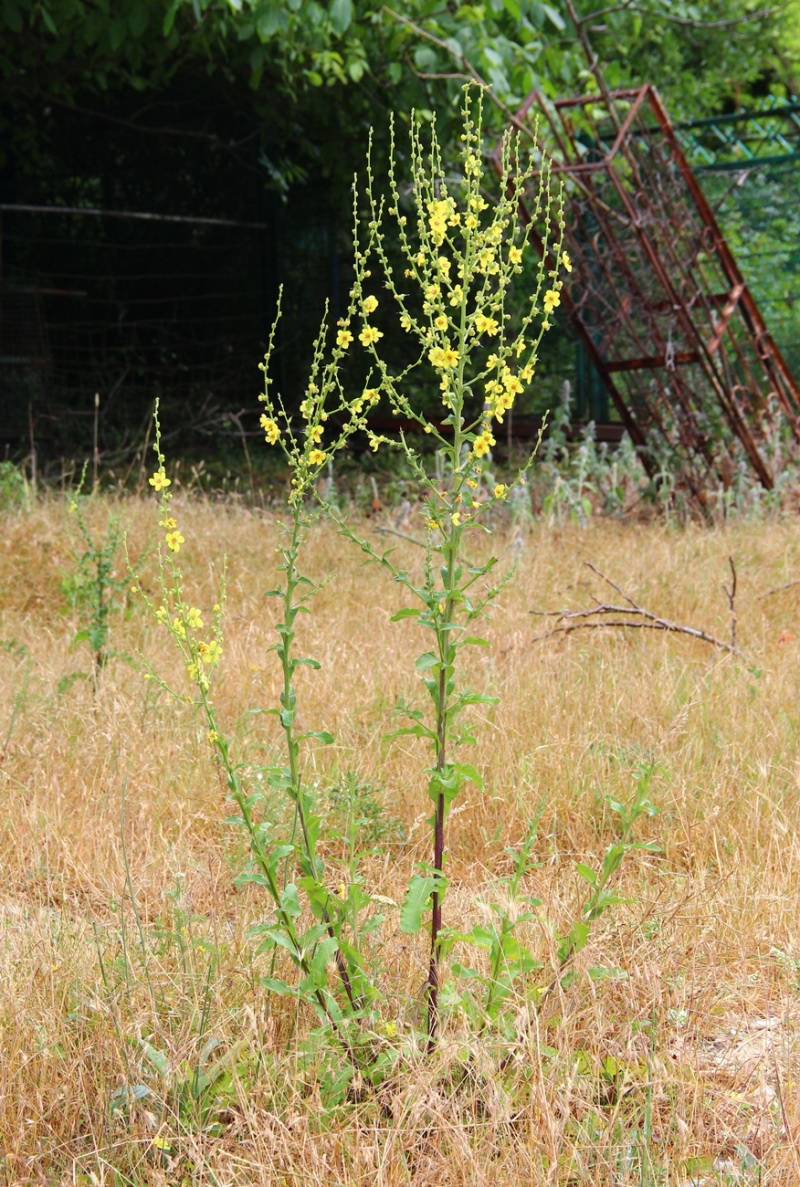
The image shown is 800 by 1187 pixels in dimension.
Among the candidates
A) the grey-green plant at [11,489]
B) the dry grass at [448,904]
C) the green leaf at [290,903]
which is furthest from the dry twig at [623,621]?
the grey-green plant at [11,489]

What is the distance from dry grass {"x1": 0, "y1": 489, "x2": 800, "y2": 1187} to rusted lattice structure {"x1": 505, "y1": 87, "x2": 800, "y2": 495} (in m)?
1.84

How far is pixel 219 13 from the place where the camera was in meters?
7.10

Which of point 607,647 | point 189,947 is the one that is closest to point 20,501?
point 607,647

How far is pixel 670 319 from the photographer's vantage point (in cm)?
672

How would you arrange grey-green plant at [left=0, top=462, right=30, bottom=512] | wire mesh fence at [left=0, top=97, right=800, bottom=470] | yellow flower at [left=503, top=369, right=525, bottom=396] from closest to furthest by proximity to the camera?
yellow flower at [left=503, top=369, right=525, bottom=396]
grey-green plant at [left=0, top=462, right=30, bottom=512]
wire mesh fence at [left=0, top=97, right=800, bottom=470]

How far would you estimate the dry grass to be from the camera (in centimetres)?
170

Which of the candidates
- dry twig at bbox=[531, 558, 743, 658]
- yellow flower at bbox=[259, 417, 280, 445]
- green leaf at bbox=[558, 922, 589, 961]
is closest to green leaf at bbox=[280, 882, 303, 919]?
green leaf at bbox=[558, 922, 589, 961]

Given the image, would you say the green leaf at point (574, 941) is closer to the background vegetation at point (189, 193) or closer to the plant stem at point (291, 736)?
the plant stem at point (291, 736)


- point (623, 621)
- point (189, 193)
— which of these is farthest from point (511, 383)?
point (189, 193)

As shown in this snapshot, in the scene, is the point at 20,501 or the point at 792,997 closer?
the point at 792,997

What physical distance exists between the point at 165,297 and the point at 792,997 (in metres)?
9.65

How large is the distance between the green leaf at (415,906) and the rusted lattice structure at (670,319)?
15.4 ft

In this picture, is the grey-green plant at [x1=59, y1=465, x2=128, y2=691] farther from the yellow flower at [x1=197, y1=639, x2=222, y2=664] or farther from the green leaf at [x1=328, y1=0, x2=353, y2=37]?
the green leaf at [x1=328, y1=0, x2=353, y2=37]

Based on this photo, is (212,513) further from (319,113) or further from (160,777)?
(319,113)
